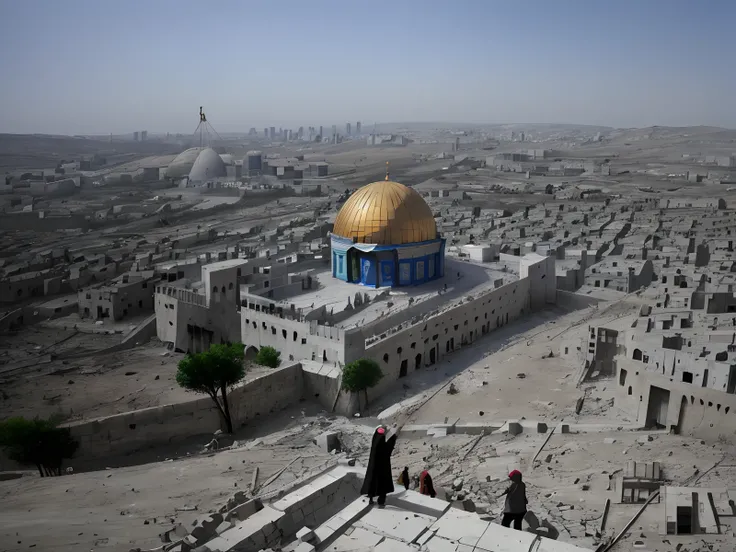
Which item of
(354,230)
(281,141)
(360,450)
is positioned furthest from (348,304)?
(281,141)

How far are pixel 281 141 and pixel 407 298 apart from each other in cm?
13290

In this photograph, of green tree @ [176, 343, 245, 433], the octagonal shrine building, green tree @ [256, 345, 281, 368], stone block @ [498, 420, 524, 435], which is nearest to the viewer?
stone block @ [498, 420, 524, 435]

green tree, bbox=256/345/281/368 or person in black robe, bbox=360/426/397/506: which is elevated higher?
person in black robe, bbox=360/426/397/506

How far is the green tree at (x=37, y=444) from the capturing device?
15.6 m

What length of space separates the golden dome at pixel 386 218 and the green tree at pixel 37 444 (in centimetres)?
1440

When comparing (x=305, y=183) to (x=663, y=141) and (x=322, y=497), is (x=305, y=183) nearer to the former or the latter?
(x=322, y=497)

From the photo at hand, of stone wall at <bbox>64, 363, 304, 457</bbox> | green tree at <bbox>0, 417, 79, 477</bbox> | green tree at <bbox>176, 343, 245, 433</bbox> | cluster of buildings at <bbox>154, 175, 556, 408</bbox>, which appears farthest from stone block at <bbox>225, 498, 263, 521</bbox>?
cluster of buildings at <bbox>154, 175, 556, 408</bbox>

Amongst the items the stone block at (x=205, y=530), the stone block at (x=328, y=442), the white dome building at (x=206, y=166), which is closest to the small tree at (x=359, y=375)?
the stone block at (x=328, y=442)

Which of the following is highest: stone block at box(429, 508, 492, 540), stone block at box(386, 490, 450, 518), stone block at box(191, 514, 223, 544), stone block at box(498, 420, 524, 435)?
stone block at box(429, 508, 492, 540)

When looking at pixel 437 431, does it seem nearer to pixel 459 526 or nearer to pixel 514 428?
pixel 514 428

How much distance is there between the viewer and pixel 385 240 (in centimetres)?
2806

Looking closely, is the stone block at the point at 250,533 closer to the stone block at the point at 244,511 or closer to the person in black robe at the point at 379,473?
the stone block at the point at 244,511

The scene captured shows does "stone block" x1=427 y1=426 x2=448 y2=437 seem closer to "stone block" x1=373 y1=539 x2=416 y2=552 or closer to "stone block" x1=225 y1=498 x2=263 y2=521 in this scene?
"stone block" x1=225 y1=498 x2=263 y2=521

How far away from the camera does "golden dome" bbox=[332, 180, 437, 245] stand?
2812 cm
